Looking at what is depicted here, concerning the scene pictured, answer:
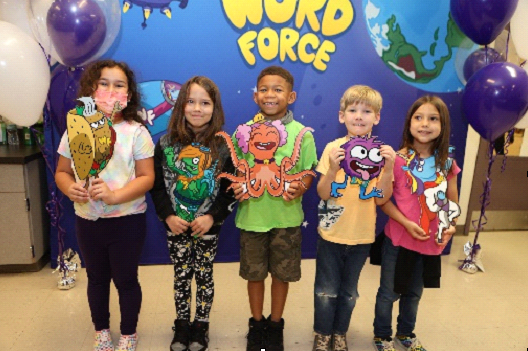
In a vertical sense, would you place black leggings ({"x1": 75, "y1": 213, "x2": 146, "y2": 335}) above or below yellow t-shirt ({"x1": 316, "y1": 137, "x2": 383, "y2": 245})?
below

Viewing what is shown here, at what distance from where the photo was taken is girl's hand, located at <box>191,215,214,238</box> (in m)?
1.78

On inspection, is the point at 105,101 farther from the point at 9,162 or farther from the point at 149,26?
the point at 9,162

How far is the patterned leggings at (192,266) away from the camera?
→ 186cm

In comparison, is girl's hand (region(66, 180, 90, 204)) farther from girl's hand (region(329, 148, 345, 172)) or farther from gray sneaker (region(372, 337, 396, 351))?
gray sneaker (region(372, 337, 396, 351))

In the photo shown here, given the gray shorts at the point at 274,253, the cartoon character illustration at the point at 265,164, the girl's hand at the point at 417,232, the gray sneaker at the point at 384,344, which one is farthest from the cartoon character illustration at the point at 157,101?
the gray sneaker at the point at 384,344

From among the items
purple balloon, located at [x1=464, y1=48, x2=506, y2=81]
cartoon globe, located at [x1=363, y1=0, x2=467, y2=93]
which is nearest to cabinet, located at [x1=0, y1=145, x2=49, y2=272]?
cartoon globe, located at [x1=363, y1=0, x2=467, y2=93]

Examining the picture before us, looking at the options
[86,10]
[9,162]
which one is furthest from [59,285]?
[86,10]

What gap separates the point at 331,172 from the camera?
1696 mm

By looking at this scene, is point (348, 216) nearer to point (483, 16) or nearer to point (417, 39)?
point (483, 16)

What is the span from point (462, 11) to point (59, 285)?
299 centimetres

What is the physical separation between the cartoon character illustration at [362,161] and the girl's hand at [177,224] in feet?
2.14

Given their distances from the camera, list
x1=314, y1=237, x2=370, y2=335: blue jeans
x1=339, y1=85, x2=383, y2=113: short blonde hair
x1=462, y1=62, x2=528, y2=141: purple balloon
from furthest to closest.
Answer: x1=462, y1=62, x2=528, y2=141: purple balloon, x1=314, y1=237, x2=370, y2=335: blue jeans, x1=339, y1=85, x2=383, y2=113: short blonde hair

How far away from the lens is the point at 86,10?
206 cm

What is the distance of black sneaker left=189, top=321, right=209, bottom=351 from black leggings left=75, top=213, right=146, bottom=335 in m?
0.29
